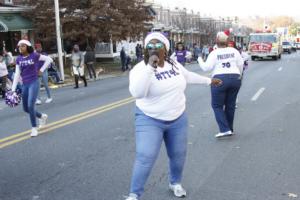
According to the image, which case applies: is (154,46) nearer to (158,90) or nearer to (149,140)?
(158,90)

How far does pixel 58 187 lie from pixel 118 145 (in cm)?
216

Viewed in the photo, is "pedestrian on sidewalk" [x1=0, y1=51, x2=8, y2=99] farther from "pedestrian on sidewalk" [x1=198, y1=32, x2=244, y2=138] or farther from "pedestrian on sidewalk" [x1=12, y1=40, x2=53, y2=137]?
"pedestrian on sidewalk" [x1=198, y1=32, x2=244, y2=138]

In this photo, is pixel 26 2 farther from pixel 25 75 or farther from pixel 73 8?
pixel 25 75

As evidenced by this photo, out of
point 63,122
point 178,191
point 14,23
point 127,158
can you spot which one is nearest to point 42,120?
point 63,122

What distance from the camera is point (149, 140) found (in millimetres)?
4152

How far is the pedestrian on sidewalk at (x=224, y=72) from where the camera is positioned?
7.28 metres

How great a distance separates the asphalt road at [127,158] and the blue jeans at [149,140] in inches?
26.1

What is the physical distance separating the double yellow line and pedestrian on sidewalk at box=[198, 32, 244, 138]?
328cm

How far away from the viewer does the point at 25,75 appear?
811cm

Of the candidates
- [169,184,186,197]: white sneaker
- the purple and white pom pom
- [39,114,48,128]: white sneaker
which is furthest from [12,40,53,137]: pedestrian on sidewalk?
[169,184,186,197]: white sneaker

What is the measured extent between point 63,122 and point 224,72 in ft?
12.6

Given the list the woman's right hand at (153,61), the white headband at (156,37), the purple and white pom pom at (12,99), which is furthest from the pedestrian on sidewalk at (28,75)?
the woman's right hand at (153,61)

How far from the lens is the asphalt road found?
5.02 metres

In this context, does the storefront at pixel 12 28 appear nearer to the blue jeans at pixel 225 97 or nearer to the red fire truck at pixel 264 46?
the red fire truck at pixel 264 46
